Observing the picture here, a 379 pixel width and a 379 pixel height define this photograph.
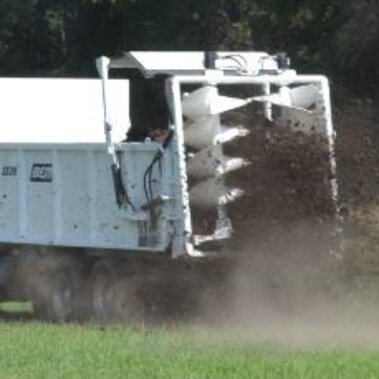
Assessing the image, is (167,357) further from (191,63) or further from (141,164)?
(191,63)

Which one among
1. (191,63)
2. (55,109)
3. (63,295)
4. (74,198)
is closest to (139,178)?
(74,198)

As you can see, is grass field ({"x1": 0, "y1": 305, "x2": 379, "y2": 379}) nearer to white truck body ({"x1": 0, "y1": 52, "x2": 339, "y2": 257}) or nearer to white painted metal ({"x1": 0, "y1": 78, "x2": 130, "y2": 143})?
white truck body ({"x1": 0, "y1": 52, "x2": 339, "y2": 257})

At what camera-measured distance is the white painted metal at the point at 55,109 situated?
19.9 metres

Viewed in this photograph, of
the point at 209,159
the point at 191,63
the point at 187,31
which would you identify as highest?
the point at 187,31

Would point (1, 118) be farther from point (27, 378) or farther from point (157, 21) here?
point (157, 21)

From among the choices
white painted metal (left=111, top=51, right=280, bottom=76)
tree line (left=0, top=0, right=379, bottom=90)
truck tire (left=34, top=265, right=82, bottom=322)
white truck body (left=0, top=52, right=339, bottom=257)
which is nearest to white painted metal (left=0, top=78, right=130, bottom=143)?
white truck body (left=0, top=52, right=339, bottom=257)

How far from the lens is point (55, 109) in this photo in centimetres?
2039

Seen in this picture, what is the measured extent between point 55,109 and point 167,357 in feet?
30.2

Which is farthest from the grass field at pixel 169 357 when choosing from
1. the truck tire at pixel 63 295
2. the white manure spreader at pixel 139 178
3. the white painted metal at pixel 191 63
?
the white painted metal at pixel 191 63

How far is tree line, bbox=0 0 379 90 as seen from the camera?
1033 inches

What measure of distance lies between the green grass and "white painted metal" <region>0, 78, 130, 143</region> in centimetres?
590

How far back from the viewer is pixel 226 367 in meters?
11.1

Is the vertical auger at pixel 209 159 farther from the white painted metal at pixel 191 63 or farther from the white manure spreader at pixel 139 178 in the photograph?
the white painted metal at pixel 191 63

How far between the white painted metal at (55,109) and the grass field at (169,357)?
579cm
